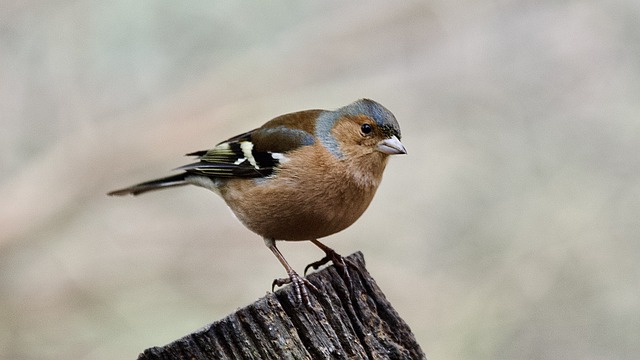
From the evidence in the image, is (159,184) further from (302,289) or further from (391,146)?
(302,289)

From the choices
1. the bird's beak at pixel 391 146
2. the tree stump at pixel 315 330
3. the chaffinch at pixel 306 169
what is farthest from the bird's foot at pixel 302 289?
the bird's beak at pixel 391 146

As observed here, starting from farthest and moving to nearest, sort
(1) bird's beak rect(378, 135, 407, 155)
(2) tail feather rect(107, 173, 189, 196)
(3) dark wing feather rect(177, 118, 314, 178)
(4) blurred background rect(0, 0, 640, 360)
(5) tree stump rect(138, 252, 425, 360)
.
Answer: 1. (4) blurred background rect(0, 0, 640, 360)
2. (2) tail feather rect(107, 173, 189, 196)
3. (3) dark wing feather rect(177, 118, 314, 178)
4. (1) bird's beak rect(378, 135, 407, 155)
5. (5) tree stump rect(138, 252, 425, 360)

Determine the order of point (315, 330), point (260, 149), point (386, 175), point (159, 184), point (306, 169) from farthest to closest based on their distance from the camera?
point (386, 175) → point (159, 184) → point (260, 149) → point (306, 169) → point (315, 330)

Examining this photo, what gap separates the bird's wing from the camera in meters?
4.65

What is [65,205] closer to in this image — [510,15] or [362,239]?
[362,239]

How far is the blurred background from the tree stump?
168 inches

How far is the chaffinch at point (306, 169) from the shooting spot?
14.2ft

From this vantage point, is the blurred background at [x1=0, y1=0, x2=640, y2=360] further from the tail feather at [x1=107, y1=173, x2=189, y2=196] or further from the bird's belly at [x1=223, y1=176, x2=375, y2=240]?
the bird's belly at [x1=223, y1=176, x2=375, y2=240]

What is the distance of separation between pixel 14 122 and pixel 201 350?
20.7ft

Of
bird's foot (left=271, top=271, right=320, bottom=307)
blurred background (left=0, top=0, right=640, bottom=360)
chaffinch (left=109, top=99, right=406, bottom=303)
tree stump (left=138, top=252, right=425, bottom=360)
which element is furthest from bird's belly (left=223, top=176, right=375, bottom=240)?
blurred background (left=0, top=0, right=640, bottom=360)

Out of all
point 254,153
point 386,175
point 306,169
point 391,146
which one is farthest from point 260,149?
point 386,175

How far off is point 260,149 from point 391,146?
0.75 metres

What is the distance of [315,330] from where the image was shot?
2797 millimetres

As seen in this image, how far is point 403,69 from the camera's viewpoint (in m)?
9.22
